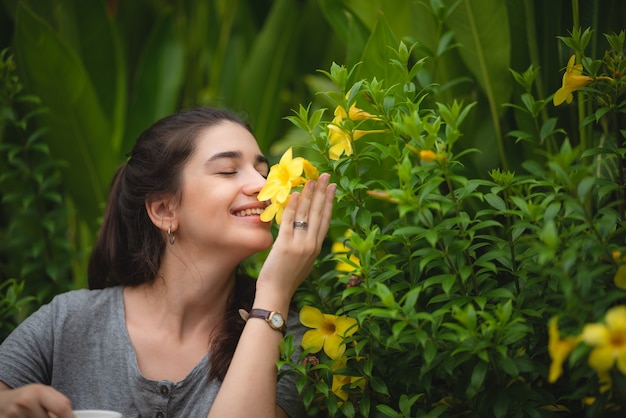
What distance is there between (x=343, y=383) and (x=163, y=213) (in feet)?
2.27

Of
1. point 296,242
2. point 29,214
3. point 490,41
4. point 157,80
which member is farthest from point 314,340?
point 157,80

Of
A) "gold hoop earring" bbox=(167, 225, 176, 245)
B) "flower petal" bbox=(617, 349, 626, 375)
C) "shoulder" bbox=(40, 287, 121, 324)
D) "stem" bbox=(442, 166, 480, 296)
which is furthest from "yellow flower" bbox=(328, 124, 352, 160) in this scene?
"shoulder" bbox=(40, 287, 121, 324)

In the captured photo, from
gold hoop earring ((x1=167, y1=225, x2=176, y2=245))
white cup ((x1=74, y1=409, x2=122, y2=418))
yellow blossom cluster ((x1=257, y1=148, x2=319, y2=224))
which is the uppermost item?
yellow blossom cluster ((x1=257, y1=148, x2=319, y2=224))

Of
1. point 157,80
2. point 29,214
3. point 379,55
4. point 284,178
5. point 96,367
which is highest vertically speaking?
point 379,55

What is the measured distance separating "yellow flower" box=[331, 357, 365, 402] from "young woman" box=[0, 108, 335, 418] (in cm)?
14

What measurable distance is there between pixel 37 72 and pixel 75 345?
46.5 inches

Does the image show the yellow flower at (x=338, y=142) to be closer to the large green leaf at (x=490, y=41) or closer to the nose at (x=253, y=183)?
the nose at (x=253, y=183)

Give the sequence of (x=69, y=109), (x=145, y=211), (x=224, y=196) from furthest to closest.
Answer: (x=69, y=109) → (x=145, y=211) → (x=224, y=196)

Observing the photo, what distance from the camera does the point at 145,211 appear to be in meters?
1.87

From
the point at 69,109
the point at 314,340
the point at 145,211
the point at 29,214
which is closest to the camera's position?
the point at 314,340

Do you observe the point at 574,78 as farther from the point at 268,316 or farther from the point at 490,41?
the point at 268,316

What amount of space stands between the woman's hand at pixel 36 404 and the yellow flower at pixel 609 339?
0.91 m

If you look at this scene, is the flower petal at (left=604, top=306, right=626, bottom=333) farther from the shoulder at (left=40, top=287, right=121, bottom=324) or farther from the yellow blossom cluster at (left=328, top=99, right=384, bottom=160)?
the shoulder at (left=40, top=287, right=121, bottom=324)

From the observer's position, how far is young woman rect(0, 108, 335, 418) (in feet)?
4.72
